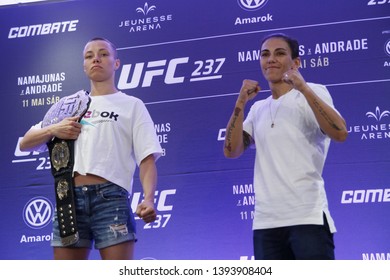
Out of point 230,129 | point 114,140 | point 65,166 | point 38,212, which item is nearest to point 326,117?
point 230,129

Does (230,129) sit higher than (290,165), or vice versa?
(230,129)

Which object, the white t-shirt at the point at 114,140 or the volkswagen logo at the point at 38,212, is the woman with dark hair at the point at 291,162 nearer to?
the white t-shirt at the point at 114,140

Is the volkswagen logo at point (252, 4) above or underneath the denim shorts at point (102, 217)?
above

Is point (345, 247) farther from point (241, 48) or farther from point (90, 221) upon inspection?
point (90, 221)

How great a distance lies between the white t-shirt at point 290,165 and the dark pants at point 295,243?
0.02 metres

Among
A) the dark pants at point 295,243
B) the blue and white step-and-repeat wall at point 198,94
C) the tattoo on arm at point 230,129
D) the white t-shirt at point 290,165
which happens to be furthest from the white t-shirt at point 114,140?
the blue and white step-and-repeat wall at point 198,94

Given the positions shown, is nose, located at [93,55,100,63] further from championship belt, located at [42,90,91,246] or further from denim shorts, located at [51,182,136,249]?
denim shorts, located at [51,182,136,249]

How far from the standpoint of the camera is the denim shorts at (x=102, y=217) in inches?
86.7

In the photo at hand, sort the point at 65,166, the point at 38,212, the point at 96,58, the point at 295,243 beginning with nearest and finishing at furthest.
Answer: the point at 295,243
the point at 65,166
the point at 96,58
the point at 38,212

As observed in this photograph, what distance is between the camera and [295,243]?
2.07m

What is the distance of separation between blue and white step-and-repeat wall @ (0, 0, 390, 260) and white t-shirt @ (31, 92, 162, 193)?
1.05 metres

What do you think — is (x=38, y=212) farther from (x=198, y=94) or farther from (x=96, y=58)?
(x=96, y=58)

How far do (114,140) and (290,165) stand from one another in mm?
697
